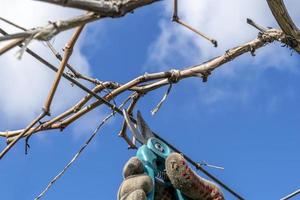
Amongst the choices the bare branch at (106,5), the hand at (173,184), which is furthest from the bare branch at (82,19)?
the hand at (173,184)

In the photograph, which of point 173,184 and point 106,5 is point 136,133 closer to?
point 173,184

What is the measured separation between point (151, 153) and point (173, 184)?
8 cm

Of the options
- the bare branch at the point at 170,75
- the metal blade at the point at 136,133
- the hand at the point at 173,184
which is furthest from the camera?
the bare branch at the point at 170,75

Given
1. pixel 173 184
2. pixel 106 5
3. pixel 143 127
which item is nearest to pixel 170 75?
pixel 143 127

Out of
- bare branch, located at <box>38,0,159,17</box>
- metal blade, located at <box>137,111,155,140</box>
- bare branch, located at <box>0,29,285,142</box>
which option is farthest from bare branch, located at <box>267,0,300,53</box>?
bare branch, located at <box>38,0,159,17</box>

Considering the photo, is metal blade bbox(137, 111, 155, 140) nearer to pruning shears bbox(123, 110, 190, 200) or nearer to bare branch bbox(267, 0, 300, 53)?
pruning shears bbox(123, 110, 190, 200)

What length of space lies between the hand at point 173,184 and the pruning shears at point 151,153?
0.02 metres

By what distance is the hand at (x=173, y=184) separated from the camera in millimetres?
1186

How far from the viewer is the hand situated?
3.89 ft

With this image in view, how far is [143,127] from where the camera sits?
1.38m

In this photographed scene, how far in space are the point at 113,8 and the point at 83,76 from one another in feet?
2.58

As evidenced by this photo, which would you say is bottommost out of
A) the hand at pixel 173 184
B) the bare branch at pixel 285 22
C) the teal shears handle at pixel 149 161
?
the hand at pixel 173 184

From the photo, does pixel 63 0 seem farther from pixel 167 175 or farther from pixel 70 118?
pixel 70 118

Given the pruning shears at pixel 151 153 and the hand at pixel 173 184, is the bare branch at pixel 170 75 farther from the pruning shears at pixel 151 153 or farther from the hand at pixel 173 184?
the hand at pixel 173 184
